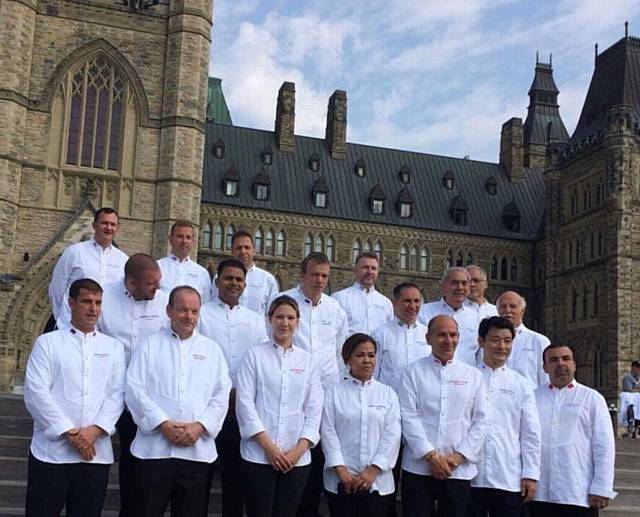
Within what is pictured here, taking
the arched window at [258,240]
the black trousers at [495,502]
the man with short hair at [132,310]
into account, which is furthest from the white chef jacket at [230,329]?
the arched window at [258,240]

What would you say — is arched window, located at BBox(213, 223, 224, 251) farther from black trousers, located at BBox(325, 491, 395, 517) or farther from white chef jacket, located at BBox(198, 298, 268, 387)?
black trousers, located at BBox(325, 491, 395, 517)

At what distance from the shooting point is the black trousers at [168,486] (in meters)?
5.73

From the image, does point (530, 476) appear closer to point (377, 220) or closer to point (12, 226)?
point (12, 226)

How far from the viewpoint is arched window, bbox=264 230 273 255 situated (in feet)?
126

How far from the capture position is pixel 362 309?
27.7 ft

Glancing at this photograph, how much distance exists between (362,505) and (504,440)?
1.14 metres

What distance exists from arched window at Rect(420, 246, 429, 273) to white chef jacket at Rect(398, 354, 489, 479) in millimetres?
34431

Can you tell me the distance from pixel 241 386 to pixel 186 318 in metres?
0.63

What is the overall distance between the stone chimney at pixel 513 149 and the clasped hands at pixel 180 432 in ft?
137

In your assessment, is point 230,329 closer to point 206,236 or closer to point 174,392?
point 174,392

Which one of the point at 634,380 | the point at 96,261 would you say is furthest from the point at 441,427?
the point at 634,380

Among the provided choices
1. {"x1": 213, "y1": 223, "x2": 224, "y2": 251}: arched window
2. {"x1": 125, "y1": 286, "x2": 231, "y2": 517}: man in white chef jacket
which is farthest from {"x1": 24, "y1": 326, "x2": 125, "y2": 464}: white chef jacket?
{"x1": 213, "y1": 223, "x2": 224, "y2": 251}: arched window

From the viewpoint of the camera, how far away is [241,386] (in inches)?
243

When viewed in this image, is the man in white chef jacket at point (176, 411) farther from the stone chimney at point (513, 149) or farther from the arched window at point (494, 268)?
the stone chimney at point (513, 149)
